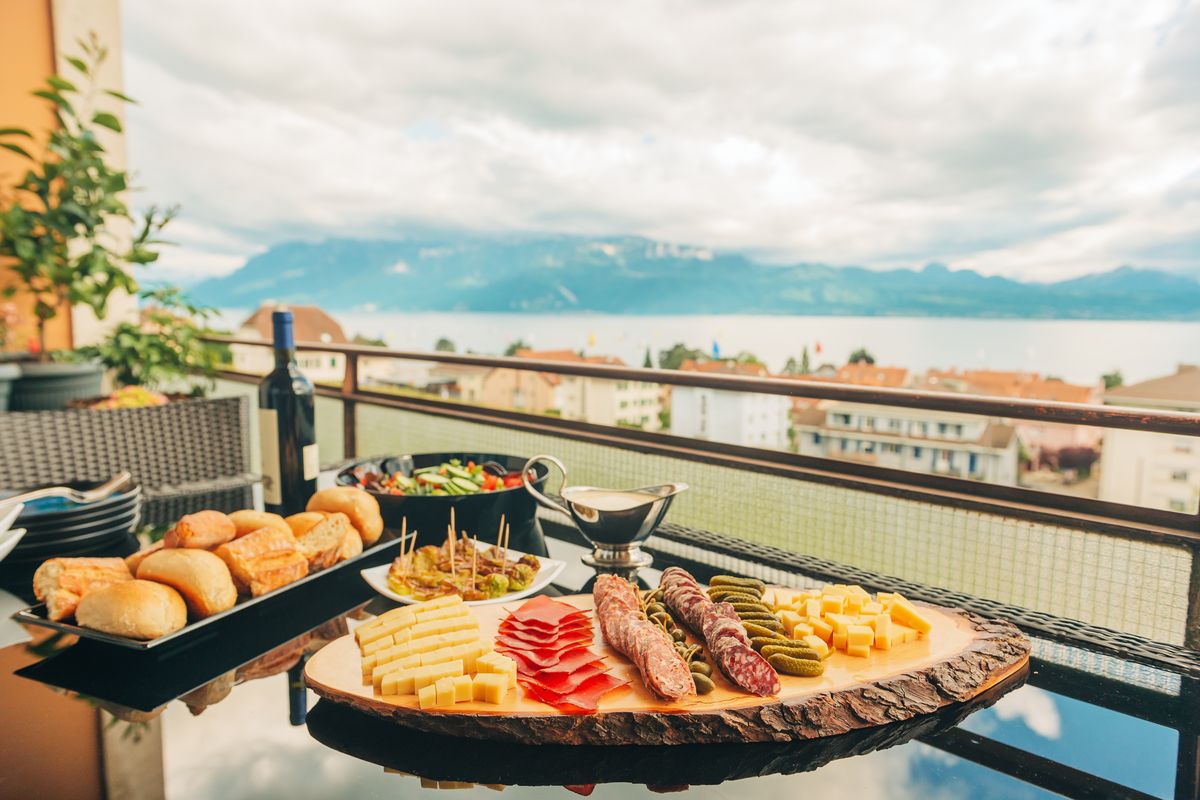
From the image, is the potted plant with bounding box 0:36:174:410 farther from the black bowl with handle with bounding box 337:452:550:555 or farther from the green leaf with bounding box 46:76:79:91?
the black bowl with handle with bounding box 337:452:550:555

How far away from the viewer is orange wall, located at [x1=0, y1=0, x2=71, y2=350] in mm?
3721

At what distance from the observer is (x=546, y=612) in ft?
2.77

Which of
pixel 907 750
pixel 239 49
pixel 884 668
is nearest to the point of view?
pixel 907 750

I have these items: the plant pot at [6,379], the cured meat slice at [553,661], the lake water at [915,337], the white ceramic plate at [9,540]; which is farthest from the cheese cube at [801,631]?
the lake water at [915,337]

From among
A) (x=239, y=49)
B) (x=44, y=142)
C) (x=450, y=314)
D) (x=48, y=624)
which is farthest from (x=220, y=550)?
(x=450, y=314)

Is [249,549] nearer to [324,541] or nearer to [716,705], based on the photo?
[324,541]

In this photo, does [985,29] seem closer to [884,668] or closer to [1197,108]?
[1197,108]

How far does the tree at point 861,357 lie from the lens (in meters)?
34.4

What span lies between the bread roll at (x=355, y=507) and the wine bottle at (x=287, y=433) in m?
0.17

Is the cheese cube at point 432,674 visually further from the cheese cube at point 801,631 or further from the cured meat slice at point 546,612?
the cheese cube at point 801,631

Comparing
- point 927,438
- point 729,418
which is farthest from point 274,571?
point 927,438

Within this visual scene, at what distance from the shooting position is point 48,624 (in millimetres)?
794

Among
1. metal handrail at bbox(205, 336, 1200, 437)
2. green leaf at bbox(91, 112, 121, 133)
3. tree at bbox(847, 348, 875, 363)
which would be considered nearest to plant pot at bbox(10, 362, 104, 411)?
green leaf at bbox(91, 112, 121, 133)

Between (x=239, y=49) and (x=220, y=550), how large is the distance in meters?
25.7
